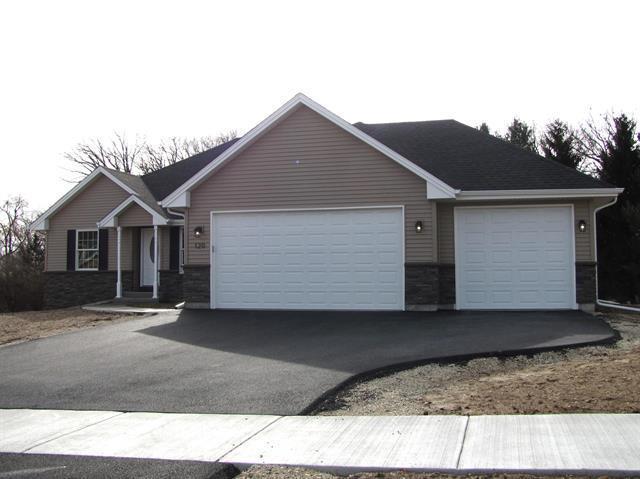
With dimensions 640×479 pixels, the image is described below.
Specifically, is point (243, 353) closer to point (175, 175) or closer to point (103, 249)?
point (103, 249)

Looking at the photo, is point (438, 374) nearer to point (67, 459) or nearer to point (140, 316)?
point (67, 459)

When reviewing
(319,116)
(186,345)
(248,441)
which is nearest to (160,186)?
(319,116)

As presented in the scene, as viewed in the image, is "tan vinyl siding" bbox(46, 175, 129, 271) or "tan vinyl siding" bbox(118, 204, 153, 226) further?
"tan vinyl siding" bbox(46, 175, 129, 271)

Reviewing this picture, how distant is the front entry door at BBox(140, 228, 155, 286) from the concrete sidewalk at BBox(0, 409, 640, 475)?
15019 mm

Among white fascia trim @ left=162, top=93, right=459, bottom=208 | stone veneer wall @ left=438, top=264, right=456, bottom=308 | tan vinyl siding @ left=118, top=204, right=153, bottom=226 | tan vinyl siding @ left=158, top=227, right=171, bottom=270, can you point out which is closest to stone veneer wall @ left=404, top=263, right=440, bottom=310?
stone veneer wall @ left=438, top=264, right=456, bottom=308

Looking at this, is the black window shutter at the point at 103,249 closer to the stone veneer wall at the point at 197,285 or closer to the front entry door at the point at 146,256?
the front entry door at the point at 146,256

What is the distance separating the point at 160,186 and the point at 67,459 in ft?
61.7

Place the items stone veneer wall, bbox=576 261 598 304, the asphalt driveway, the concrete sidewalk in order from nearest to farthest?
the concrete sidewalk → the asphalt driveway → stone veneer wall, bbox=576 261 598 304

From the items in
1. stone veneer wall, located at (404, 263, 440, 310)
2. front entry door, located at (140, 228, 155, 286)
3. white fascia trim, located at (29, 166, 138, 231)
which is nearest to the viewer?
stone veneer wall, located at (404, 263, 440, 310)

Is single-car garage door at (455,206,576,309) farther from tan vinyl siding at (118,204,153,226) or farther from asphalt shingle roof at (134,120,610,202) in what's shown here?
tan vinyl siding at (118,204,153,226)

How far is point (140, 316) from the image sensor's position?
1584 cm

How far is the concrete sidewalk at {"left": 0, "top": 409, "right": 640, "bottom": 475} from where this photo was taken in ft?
15.4

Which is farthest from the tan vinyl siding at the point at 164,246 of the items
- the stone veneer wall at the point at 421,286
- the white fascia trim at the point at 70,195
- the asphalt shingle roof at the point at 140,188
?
the stone veneer wall at the point at 421,286

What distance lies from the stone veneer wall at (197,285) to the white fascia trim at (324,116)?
1.82 metres
